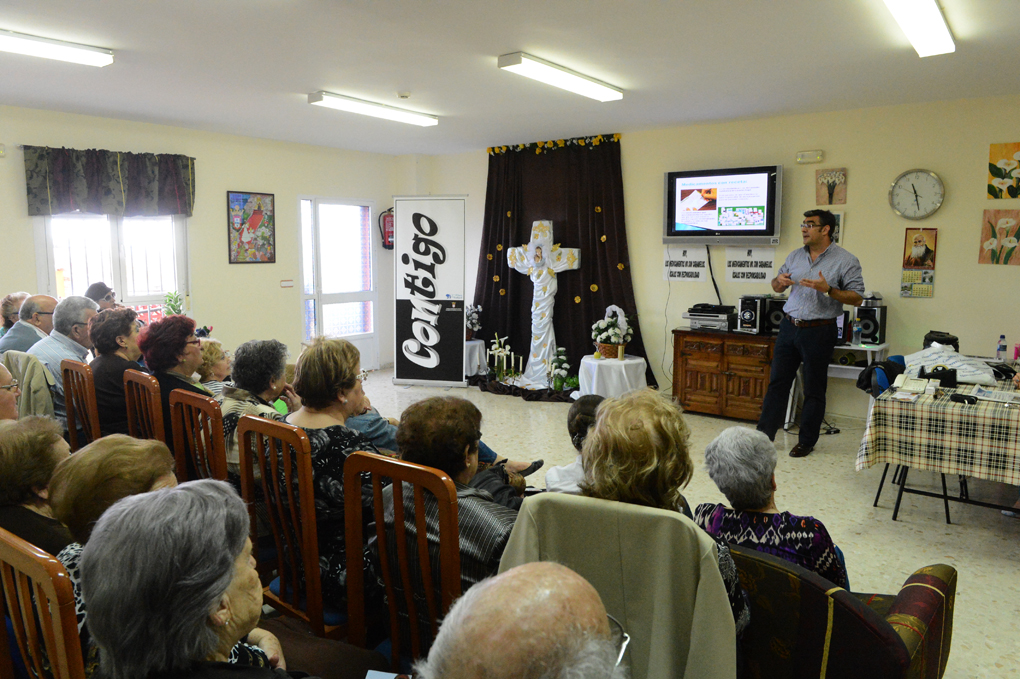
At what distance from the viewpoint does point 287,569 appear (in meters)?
2.24

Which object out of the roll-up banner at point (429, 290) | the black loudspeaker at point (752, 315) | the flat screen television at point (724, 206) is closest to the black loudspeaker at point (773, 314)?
the black loudspeaker at point (752, 315)

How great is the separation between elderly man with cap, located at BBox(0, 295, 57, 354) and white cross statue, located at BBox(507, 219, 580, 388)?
4.25 metres

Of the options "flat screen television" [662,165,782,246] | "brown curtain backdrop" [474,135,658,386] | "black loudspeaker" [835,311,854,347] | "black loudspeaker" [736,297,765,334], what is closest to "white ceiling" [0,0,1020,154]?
"flat screen television" [662,165,782,246]

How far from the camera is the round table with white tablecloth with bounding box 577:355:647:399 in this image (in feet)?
19.9

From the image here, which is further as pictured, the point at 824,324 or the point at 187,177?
the point at 187,177

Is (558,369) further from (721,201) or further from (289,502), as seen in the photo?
(289,502)

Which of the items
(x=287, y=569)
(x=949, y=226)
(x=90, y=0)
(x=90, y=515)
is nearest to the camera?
(x=90, y=515)

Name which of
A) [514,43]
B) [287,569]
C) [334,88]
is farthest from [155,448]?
[334,88]

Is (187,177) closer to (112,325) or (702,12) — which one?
(112,325)

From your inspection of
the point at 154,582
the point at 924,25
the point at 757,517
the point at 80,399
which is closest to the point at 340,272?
the point at 80,399

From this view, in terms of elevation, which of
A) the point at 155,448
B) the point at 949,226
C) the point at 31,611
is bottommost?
the point at 31,611

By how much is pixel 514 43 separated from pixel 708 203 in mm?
3038

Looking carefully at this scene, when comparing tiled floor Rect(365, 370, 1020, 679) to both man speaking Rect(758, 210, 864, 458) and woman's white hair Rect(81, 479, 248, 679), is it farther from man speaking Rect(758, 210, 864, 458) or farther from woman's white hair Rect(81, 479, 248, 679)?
woman's white hair Rect(81, 479, 248, 679)

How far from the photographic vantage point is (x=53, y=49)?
3.67 meters
